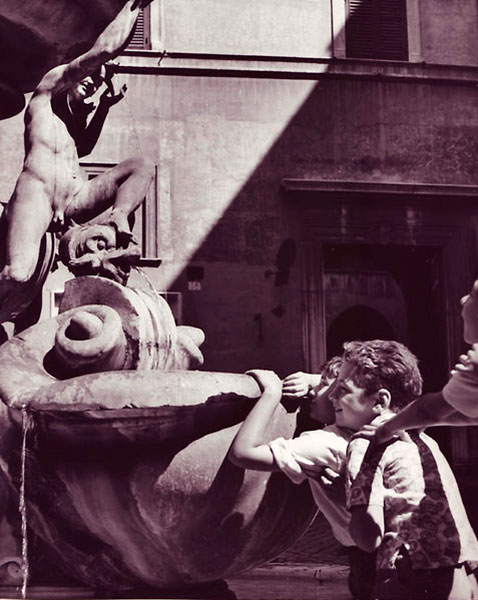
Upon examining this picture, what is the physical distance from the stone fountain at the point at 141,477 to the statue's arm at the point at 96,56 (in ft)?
4.21

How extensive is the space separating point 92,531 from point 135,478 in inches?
10.0

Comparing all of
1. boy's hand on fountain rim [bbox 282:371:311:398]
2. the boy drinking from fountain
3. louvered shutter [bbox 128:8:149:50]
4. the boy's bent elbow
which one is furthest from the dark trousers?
louvered shutter [bbox 128:8:149:50]

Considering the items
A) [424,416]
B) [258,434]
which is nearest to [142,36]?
[258,434]

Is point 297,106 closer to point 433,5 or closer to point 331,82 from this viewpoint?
point 331,82

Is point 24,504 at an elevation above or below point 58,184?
below

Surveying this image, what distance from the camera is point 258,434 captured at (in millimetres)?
2707

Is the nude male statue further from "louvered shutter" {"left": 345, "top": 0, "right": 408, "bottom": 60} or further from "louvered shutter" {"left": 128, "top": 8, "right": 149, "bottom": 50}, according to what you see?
"louvered shutter" {"left": 345, "top": 0, "right": 408, "bottom": 60}

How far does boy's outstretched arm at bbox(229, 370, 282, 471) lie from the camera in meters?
2.62

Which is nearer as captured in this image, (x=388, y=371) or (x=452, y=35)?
(x=388, y=371)

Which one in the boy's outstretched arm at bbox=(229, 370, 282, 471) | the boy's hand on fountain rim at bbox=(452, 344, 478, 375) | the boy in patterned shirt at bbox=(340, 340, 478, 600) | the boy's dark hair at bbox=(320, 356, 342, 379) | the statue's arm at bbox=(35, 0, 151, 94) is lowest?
the boy in patterned shirt at bbox=(340, 340, 478, 600)

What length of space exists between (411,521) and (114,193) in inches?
84.0

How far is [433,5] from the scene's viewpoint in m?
15.2

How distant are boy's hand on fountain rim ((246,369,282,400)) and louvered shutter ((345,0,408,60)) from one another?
12.7 m

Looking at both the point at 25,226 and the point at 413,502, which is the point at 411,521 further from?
the point at 25,226
